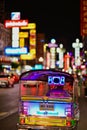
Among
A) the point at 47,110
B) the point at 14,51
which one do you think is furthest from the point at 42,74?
the point at 14,51

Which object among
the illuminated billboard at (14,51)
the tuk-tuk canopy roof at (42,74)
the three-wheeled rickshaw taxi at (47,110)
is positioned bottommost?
the illuminated billboard at (14,51)

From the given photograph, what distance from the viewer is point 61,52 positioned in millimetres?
150125

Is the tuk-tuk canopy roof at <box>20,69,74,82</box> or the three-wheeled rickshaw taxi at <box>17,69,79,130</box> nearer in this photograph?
the three-wheeled rickshaw taxi at <box>17,69,79,130</box>

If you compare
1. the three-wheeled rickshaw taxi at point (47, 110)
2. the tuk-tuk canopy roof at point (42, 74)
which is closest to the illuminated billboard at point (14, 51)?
the tuk-tuk canopy roof at point (42, 74)

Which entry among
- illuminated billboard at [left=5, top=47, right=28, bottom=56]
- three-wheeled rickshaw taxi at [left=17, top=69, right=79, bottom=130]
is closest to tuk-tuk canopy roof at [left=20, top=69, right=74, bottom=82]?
three-wheeled rickshaw taxi at [left=17, top=69, right=79, bottom=130]

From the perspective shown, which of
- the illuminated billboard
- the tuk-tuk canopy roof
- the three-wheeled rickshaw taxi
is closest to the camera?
the three-wheeled rickshaw taxi

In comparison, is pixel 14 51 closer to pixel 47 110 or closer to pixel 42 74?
pixel 42 74

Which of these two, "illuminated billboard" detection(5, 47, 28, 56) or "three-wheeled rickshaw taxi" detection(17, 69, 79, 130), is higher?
"three-wheeled rickshaw taxi" detection(17, 69, 79, 130)

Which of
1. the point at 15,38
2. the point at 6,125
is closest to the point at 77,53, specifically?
the point at 15,38

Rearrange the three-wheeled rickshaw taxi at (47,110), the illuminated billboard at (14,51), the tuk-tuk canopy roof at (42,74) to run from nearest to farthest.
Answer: the three-wheeled rickshaw taxi at (47,110), the tuk-tuk canopy roof at (42,74), the illuminated billboard at (14,51)

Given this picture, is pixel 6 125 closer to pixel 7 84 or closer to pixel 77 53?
pixel 7 84

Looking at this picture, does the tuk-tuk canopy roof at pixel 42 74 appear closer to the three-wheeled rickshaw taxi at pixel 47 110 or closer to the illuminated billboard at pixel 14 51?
the three-wheeled rickshaw taxi at pixel 47 110

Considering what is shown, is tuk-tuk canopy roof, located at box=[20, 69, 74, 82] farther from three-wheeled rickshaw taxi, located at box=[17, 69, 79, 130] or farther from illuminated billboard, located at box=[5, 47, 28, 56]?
illuminated billboard, located at box=[5, 47, 28, 56]

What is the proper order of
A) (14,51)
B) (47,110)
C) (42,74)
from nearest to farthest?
(47,110), (42,74), (14,51)
